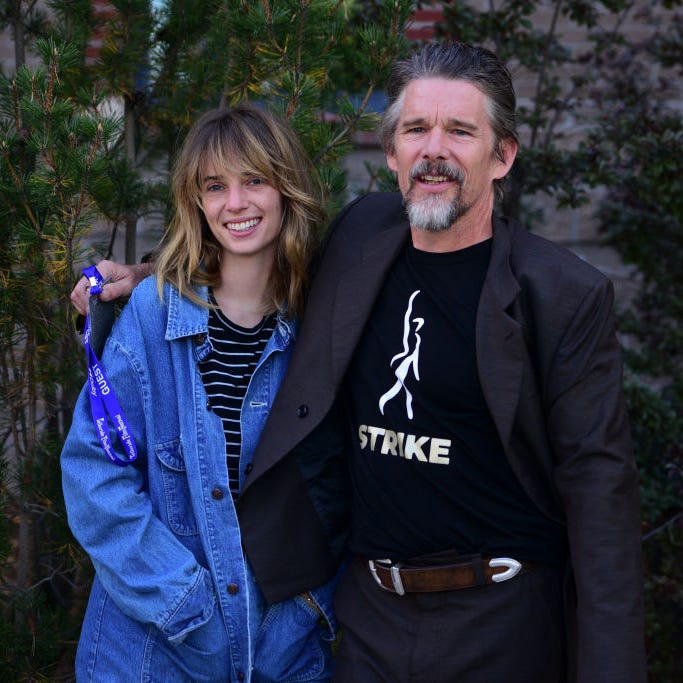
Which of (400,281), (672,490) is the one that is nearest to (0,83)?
(400,281)

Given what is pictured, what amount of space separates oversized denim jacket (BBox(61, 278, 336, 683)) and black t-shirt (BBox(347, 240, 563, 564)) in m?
0.30

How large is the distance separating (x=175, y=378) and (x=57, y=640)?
1.26 m

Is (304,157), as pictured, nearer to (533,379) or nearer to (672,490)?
(533,379)

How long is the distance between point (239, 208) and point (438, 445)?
2.58ft

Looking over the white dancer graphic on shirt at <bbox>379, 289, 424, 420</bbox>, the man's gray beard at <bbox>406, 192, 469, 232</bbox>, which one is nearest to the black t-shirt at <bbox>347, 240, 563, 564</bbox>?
the white dancer graphic on shirt at <bbox>379, 289, 424, 420</bbox>

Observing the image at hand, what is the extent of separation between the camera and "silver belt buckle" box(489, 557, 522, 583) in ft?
7.98

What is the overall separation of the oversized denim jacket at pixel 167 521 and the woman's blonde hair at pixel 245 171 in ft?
0.35

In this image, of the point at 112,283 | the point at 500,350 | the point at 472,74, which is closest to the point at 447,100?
the point at 472,74

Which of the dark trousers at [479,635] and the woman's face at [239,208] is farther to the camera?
the woman's face at [239,208]

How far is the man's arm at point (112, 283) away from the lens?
2705mm

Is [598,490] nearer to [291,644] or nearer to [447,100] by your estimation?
[291,644]

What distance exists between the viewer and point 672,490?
4.12 m

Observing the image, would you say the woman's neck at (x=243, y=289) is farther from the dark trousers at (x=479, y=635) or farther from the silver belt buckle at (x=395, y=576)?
the dark trousers at (x=479, y=635)

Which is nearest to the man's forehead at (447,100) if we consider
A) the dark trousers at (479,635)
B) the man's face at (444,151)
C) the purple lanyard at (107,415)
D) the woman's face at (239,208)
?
the man's face at (444,151)
